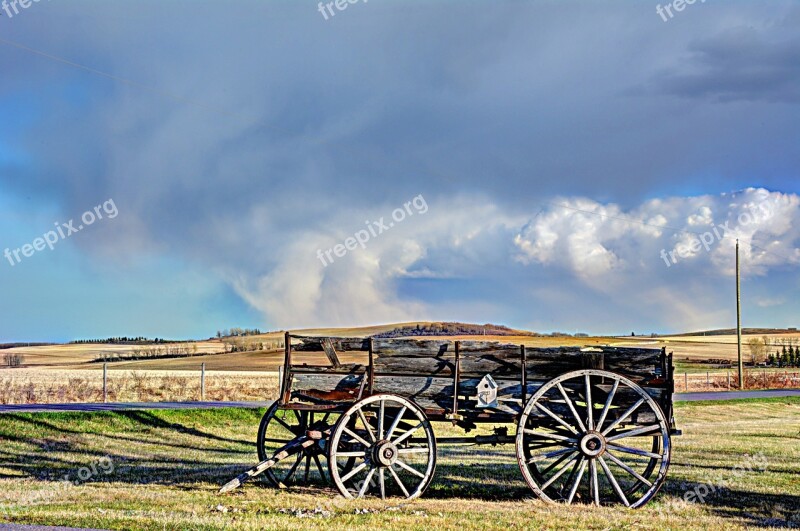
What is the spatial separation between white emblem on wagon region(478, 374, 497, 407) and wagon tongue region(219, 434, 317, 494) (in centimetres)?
212

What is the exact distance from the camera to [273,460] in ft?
33.7

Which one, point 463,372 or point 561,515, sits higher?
point 463,372

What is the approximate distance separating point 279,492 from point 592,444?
154 inches

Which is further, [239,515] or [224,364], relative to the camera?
[224,364]

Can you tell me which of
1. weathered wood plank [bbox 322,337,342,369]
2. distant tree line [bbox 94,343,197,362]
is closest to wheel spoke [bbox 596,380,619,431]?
weathered wood plank [bbox 322,337,342,369]

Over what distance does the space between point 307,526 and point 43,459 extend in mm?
9775

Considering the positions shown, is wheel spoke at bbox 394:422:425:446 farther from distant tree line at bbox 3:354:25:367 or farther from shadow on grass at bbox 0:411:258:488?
distant tree line at bbox 3:354:25:367

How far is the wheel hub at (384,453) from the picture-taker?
32.3 feet

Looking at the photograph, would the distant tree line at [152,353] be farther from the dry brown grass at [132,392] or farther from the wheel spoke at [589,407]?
the wheel spoke at [589,407]

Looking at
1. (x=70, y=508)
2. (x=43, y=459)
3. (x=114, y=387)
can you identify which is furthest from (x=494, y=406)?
(x=114, y=387)

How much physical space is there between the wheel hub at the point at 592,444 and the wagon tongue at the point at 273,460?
3.26m

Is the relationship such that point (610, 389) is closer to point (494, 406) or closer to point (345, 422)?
point (494, 406)

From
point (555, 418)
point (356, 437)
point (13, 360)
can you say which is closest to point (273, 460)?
point (356, 437)

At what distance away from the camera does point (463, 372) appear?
33.7ft
